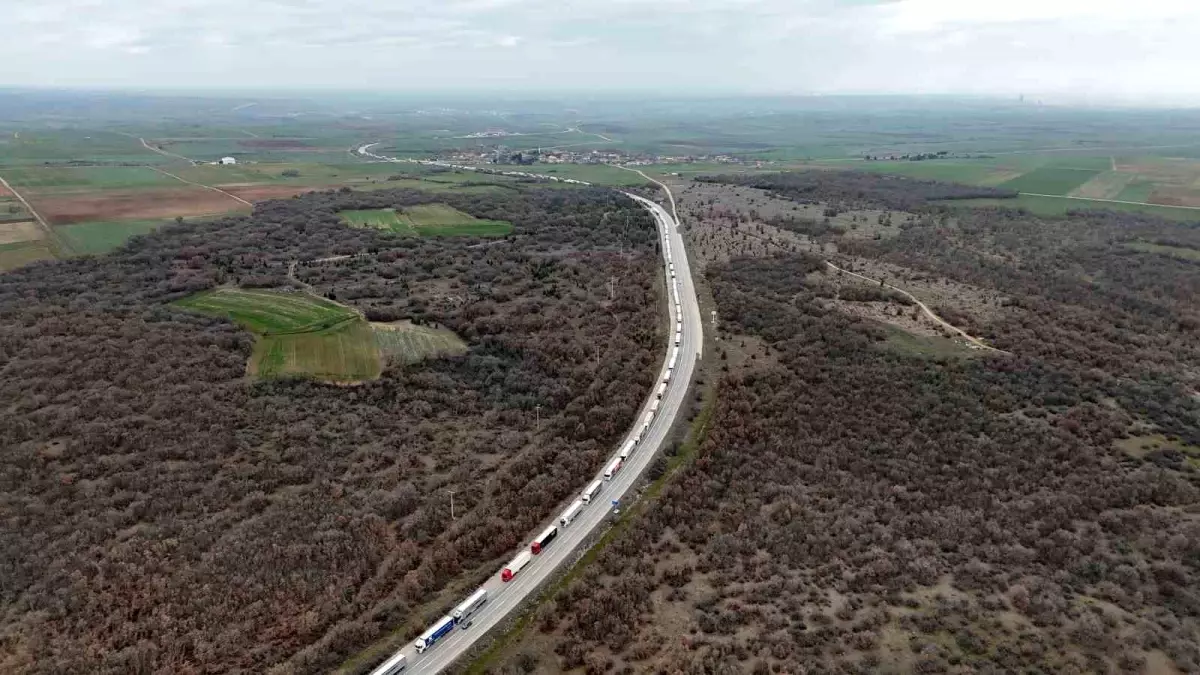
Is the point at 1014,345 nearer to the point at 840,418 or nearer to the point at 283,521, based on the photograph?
the point at 840,418

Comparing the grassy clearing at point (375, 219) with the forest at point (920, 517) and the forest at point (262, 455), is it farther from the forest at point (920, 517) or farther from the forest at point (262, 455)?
the forest at point (920, 517)

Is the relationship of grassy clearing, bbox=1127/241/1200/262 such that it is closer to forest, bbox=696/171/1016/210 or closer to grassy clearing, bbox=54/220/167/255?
forest, bbox=696/171/1016/210

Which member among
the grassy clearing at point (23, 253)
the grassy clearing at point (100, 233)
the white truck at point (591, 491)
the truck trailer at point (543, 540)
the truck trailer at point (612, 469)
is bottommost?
the truck trailer at point (543, 540)

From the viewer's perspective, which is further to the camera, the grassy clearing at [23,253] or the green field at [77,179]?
the green field at [77,179]

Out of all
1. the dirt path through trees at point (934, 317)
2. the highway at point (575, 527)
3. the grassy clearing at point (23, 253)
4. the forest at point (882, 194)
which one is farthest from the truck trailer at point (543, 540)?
the forest at point (882, 194)

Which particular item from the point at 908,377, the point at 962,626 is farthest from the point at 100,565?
the point at 908,377

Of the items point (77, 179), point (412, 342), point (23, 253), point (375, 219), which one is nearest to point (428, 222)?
point (375, 219)

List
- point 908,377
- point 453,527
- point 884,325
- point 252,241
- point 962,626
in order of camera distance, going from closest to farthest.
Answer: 1. point 962,626
2. point 453,527
3. point 908,377
4. point 884,325
5. point 252,241
